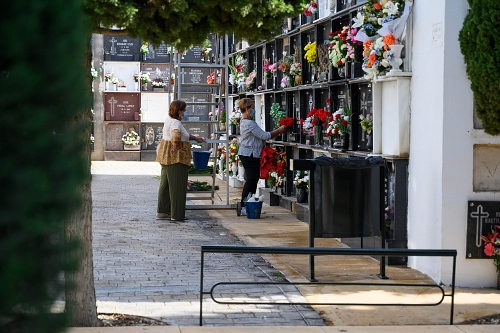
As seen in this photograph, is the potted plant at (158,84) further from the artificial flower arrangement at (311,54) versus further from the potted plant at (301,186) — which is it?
the artificial flower arrangement at (311,54)

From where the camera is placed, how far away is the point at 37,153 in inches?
54.1

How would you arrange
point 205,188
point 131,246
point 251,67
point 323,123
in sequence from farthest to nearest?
point 251,67 < point 205,188 < point 323,123 < point 131,246

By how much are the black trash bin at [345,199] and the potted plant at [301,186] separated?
13.2 feet

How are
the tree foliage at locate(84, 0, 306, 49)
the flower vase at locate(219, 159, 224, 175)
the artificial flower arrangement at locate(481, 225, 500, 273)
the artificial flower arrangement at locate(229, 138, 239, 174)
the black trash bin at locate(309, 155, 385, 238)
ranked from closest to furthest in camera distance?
the tree foliage at locate(84, 0, 306, 49) → the artificial flower arrangement at locate(481, 225, 500, 273) → the black trash bin at locate(309, 155, 385, 238) → the artificial flower arrangement at locate(229, 138, 239, 174) → the flower vase at locate(219, 159, 224, 175)

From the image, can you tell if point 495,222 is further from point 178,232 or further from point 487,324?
point 178,232

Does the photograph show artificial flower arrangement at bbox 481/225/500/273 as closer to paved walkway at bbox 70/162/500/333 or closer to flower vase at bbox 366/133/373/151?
paved walkway at bbox 70/162/500/333

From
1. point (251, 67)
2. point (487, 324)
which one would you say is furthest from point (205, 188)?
point (487, 324)

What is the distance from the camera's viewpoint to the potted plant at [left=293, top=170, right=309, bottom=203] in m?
11.8

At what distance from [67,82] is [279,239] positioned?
344 inches

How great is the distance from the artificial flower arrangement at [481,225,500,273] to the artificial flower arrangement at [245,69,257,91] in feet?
27.8

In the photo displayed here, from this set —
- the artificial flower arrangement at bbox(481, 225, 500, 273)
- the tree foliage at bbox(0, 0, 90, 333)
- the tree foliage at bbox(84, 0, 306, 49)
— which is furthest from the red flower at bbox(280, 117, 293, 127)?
the tree foliage at bbox(0, 0, 90, 333)

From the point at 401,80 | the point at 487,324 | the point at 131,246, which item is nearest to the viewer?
the point at 487,324

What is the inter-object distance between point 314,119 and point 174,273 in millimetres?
3904

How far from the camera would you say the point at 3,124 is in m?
1.35
